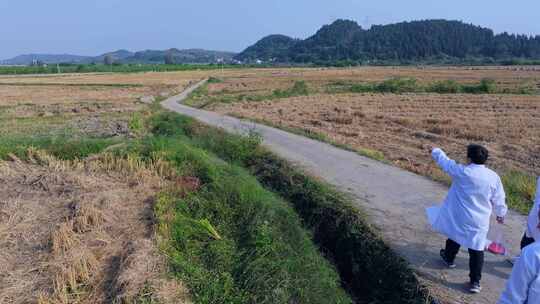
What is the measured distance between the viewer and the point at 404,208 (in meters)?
7.15

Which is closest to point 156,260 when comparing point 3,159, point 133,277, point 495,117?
point 133,277

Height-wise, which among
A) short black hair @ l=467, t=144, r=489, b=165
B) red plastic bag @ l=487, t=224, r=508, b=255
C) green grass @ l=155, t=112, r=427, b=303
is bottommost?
green grass @ l=155, t=112, r=427, b=303

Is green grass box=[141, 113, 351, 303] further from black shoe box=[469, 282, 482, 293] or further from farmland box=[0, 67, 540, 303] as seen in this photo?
black shoe box=[469, 282, 482, 293]

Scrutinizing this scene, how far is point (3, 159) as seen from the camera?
34.9 ft

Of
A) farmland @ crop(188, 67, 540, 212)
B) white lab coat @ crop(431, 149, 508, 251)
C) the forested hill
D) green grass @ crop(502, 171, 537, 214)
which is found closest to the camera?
white lab coat @ crop(431, 149, 508, 251)

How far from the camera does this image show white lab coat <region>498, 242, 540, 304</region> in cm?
284

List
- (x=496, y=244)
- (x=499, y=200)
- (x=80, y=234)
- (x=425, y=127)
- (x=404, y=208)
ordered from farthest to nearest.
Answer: (x=425, y=127)
(x=404, y=208)
(x=80, y=234)
(x=496, y=244)
(x=499, y=200)

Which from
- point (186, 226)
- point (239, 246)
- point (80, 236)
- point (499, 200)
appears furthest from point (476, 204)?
point (80, 236)

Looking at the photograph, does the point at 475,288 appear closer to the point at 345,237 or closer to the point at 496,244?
the point at 496,244

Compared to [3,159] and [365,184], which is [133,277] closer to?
[365,184]

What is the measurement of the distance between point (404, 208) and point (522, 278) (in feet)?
14.1

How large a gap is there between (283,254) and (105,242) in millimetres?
2574

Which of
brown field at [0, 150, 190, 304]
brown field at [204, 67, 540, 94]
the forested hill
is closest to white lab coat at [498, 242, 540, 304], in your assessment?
brown field at [0, 150, 190, 304]

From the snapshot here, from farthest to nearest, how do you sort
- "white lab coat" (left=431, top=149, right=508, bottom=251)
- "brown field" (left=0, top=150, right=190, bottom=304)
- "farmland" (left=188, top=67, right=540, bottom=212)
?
1. "farmland" (left=188, top=67, right=540, bottom=212)
2. "brown field" (left=0, top=150, right=190, bottom=304)
3. "white lab coat" (left=431, top=149, right=508, bottom=251)
